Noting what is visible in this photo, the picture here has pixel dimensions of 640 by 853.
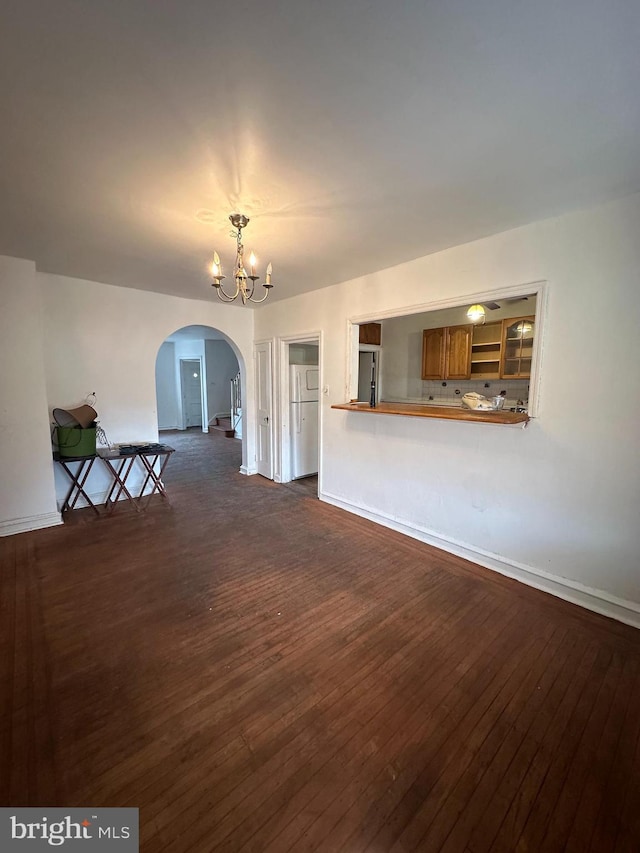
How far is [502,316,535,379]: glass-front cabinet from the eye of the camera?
185 inches

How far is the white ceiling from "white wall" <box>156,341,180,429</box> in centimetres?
761

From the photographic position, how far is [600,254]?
7.49 ft

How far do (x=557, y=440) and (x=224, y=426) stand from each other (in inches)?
327

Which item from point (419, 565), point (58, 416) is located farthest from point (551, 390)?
point (58, 416)

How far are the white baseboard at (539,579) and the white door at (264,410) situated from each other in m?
2.44

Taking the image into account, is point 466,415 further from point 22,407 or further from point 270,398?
point 22,407

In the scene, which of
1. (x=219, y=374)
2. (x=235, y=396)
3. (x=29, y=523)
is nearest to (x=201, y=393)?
(x=219, y=374)

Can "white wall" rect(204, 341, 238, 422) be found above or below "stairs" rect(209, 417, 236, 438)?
above

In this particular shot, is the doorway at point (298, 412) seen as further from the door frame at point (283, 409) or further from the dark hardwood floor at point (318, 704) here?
the dark hardwood floor at point (318, 704)

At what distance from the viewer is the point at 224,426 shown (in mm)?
9586

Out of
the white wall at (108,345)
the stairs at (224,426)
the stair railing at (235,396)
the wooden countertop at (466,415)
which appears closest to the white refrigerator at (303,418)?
the white wall at (108,345)

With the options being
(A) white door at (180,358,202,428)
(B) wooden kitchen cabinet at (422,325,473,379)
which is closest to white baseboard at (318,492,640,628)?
(B) wooden kitchen cabinet at (422,325,473,379)

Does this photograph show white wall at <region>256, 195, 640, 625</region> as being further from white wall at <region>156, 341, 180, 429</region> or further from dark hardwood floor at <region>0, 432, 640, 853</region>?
white wall at <region>156, 341, 180, 429</region>

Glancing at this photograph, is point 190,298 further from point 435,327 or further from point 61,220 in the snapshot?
point 435,327
